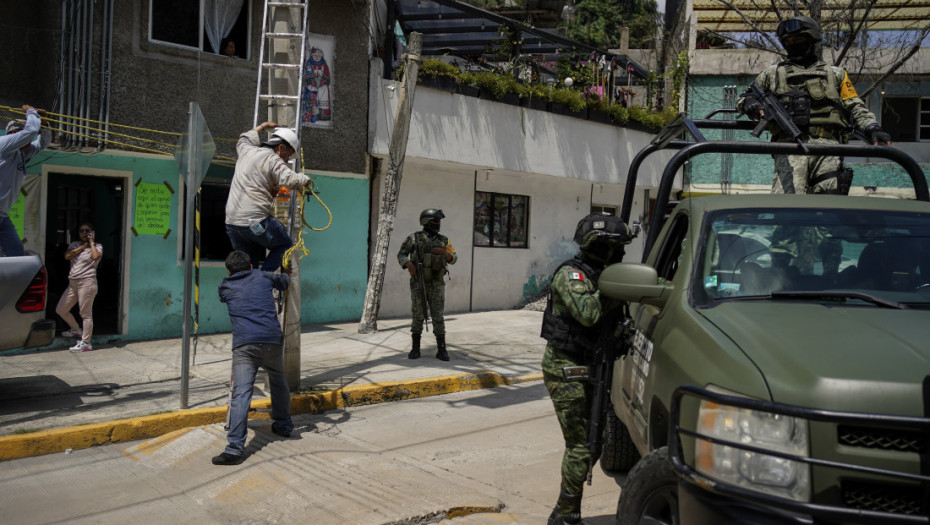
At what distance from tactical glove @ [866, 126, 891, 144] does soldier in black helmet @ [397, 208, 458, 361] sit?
5.44 metres

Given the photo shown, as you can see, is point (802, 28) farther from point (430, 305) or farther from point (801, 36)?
point (430, 305)

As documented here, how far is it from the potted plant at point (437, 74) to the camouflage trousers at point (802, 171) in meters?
8.72

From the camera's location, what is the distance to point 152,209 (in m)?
10.8

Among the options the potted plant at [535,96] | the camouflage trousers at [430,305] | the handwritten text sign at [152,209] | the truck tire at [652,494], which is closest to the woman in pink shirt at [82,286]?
the handwritten text sign at [152,209]

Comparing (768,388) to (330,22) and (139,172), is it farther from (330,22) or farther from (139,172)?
(330,22)

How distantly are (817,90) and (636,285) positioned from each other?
11.7 feet

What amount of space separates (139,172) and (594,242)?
8.49 metres

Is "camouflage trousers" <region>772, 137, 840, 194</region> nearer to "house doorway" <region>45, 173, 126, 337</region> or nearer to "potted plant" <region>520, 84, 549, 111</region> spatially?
"house doorway" <region>45, 173, 126, 337</region>

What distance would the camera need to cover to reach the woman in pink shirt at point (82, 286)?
31.9 ft

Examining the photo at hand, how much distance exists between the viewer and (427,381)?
28.1 ft

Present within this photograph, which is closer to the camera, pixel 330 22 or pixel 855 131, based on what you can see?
pixel 855 131

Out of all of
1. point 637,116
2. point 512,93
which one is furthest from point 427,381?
point 637,116

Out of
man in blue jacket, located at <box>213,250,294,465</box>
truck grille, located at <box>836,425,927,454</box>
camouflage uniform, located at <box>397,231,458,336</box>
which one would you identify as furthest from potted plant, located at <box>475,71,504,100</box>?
truck grille, located at <box>836,425,927,454</box>

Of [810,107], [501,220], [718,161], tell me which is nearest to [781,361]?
[810,107]
